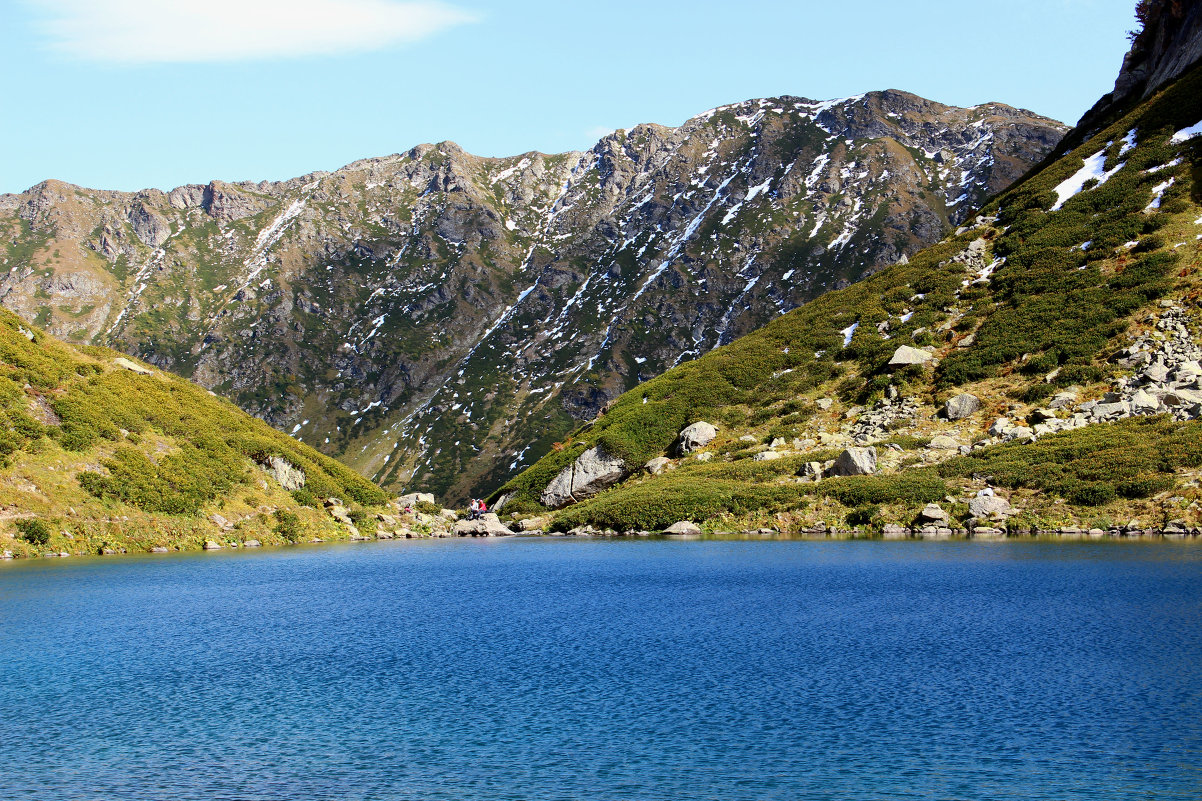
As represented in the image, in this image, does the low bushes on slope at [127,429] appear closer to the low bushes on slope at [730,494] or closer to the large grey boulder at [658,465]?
the low bushes on slope at [730,494]

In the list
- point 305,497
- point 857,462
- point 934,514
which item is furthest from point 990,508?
point 305,497

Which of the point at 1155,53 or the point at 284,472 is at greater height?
the point at 1155,53

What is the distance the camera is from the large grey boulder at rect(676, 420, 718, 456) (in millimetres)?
90375

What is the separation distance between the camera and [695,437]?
3580 inches

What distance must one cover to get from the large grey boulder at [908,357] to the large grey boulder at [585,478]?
30951 mm

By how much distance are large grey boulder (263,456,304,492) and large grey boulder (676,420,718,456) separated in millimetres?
39743

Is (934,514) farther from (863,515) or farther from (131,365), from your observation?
(131,365)

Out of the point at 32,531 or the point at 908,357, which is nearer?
the point at 32,531

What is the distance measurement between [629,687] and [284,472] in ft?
215

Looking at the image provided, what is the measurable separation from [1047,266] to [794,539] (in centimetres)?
4603

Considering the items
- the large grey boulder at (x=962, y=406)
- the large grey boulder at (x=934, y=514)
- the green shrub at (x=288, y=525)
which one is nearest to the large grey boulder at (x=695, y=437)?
the large grey boulder at (x=962, y=406)

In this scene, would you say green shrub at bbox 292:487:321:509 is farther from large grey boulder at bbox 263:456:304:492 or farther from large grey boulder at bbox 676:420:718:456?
large grey boulder at bbox 676:420:718:456

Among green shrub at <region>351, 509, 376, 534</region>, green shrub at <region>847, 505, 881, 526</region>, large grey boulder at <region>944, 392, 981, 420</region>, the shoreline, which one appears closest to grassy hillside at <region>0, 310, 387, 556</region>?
green shrub at <region>351, 509, 376, 534</region>

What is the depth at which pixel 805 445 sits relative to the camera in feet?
262
